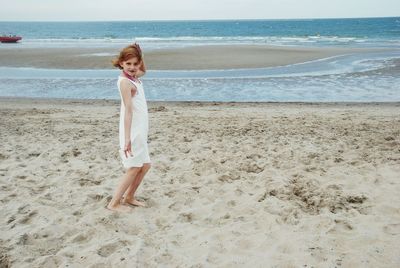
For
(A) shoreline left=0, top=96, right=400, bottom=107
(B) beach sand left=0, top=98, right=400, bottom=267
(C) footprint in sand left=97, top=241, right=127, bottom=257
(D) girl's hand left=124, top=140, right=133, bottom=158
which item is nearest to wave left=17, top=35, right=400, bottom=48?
(A) shoreline left=0, top=96, right=400, bottom=107

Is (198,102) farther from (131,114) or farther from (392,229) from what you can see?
(392,229)

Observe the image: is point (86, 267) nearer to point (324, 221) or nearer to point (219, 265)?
point (219, 265)

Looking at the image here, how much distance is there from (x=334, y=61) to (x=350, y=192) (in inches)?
693

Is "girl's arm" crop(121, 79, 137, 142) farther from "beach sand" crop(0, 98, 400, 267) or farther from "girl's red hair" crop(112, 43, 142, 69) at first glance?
"beach sand" crop(0, 98, 400, 267)

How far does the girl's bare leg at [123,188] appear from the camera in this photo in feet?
12.9

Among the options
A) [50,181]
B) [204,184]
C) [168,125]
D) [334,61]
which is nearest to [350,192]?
[204,184]

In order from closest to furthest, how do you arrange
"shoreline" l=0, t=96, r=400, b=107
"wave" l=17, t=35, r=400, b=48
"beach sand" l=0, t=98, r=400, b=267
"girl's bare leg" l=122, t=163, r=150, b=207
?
"beach sand" l=0, t=98, r=400, b=267 < "girl's bare leg" l=122, t=163, r=150, b=207 < "shoreline" l=0, t=96, r=400, b=107 < "wave" l=17, t=35, r=400, b=48

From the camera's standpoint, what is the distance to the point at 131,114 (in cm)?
370

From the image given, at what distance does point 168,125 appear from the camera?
7.77 metres

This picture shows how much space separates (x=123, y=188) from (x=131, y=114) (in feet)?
2.66

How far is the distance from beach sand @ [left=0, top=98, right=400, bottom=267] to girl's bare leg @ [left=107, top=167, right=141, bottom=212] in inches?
3.5

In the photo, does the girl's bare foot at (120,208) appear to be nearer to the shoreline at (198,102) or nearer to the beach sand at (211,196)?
the beach sand at (211,196)

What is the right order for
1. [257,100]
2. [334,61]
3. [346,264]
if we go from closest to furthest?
[346,264], [257,100], [334,61]

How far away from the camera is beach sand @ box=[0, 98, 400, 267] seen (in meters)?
3.23
